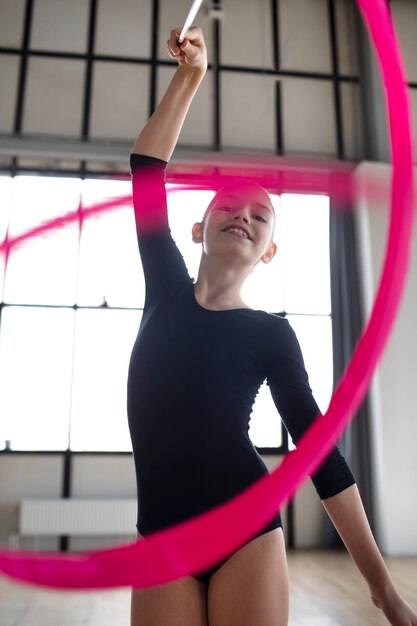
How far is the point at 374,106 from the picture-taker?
633 cm

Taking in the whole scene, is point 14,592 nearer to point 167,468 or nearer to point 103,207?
point 103,207

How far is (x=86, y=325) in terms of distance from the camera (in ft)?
19.1

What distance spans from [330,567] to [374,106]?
441cm

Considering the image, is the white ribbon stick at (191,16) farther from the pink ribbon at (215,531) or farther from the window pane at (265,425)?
the window pane at (265,425)

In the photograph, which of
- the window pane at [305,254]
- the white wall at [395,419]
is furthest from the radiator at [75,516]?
the window pane at [305,254]

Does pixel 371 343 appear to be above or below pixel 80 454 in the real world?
Answer: above

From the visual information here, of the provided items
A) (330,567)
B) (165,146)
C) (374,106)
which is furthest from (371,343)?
(374,106)

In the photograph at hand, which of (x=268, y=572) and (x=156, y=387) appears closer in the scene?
(x=268, y=572)

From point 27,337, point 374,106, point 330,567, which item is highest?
point 374,106

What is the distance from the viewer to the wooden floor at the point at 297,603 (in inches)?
125

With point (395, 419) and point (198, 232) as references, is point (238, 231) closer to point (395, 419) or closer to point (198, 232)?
point (198, 232)

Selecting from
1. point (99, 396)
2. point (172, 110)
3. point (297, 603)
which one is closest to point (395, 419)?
point (297, 603)

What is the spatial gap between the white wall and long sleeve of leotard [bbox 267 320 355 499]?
450 centimetres

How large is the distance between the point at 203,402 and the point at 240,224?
38 cm
